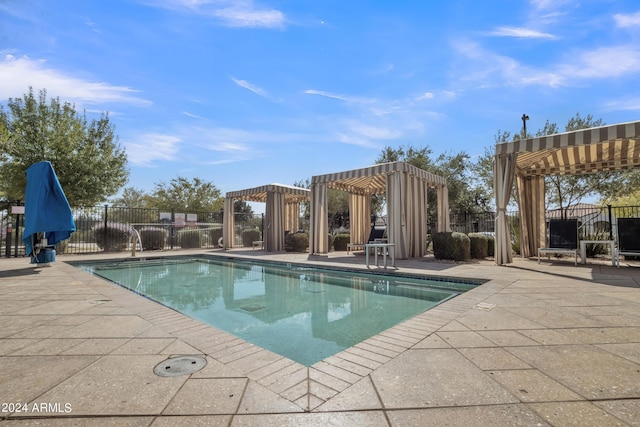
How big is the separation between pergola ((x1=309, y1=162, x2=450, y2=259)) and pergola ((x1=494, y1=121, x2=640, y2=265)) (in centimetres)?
231

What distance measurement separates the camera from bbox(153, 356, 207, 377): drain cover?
1854 millimetres

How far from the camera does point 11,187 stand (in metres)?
13.3

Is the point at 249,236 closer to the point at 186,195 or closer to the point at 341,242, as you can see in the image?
the point at 341,242

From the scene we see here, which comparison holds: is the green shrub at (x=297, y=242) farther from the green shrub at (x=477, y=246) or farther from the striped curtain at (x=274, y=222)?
the green shrub at (x=477, y=246)

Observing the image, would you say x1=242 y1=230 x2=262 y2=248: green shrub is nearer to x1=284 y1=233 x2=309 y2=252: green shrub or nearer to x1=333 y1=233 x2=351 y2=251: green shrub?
x1=284 y1=233 x2=309 y2=252: green shrub

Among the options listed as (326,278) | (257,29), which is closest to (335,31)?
(257,29)

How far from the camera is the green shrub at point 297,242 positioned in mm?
12531

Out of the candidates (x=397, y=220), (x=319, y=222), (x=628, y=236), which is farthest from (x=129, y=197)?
(x=628, y=236)

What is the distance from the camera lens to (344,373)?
6.17 feet

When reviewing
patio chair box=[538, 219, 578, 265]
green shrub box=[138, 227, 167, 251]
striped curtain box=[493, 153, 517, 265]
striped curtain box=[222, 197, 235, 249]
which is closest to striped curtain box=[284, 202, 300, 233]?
striped curtain box=[222, 197, 235, 249]

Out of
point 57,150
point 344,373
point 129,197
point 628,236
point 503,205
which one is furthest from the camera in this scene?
point 129,197

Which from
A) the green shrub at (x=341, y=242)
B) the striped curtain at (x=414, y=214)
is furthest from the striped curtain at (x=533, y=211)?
the green shrub at (x=341, y=242)

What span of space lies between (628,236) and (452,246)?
3579mm

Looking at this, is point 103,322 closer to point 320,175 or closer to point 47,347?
point 47,347
